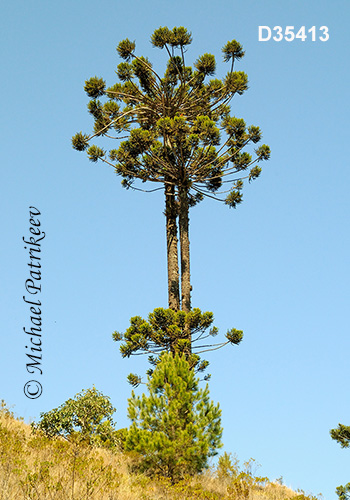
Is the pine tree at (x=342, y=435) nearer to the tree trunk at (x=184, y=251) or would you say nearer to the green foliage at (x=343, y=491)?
the green foliage at (x=343, y=491)

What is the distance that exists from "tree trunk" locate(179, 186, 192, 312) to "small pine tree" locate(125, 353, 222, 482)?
476 cm

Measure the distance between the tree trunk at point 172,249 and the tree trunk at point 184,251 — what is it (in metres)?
0.22

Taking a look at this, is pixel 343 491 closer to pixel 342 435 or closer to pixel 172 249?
pixel 342 435

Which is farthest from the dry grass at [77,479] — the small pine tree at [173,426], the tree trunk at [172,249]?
the tree trunk at [172,249]

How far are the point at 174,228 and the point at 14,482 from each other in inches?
501

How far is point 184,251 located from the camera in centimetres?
1952

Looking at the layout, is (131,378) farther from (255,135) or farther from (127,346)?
(255,135)

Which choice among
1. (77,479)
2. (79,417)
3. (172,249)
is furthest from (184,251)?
(77,479)

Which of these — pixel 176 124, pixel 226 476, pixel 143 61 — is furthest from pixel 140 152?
pixel 226 476

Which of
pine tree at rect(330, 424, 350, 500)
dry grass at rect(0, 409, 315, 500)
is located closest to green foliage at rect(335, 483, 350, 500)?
pine tree at rect(330, 424, 350, 500)

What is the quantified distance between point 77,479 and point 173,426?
189 inches

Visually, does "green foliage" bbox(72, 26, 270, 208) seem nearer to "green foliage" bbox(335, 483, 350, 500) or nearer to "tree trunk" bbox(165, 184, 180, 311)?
"tree trunk" bbox(165, 184, 180, 311)

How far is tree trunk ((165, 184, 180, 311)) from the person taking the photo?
1905 centimetres

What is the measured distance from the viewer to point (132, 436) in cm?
1343
